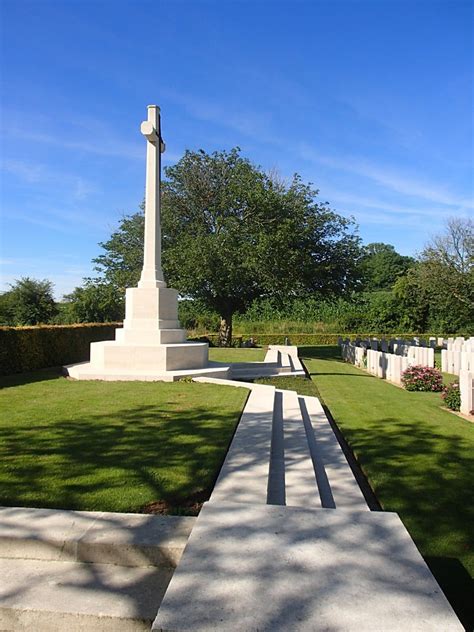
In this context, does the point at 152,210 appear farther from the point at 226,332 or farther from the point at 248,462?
the point at 226,332

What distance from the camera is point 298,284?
2164 cm

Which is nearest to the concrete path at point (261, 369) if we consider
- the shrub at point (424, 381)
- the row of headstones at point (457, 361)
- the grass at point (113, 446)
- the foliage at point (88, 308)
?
the shrub at point (424, 381)

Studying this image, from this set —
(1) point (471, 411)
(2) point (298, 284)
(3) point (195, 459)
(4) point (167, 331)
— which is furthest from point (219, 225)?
(3) point (195, 459)

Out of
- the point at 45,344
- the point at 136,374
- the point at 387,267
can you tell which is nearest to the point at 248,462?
the point at 136,374

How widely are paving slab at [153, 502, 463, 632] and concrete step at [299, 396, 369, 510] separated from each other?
113 centimetres

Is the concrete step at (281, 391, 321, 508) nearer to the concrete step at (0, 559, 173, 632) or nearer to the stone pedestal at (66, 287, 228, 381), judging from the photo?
the concrete step at (0, 559, 173, 632)

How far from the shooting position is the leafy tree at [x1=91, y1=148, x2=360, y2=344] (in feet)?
62.1

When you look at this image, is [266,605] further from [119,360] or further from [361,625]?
[119,360]

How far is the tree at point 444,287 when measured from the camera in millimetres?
30609

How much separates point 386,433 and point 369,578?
4.48 metres

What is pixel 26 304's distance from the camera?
27297 mm

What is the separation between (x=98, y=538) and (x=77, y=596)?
0.33 meters

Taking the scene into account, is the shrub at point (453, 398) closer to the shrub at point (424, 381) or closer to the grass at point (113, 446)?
the shrub at point (424, 381)

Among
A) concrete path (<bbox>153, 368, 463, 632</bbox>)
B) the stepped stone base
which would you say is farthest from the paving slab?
the stepped stone base
